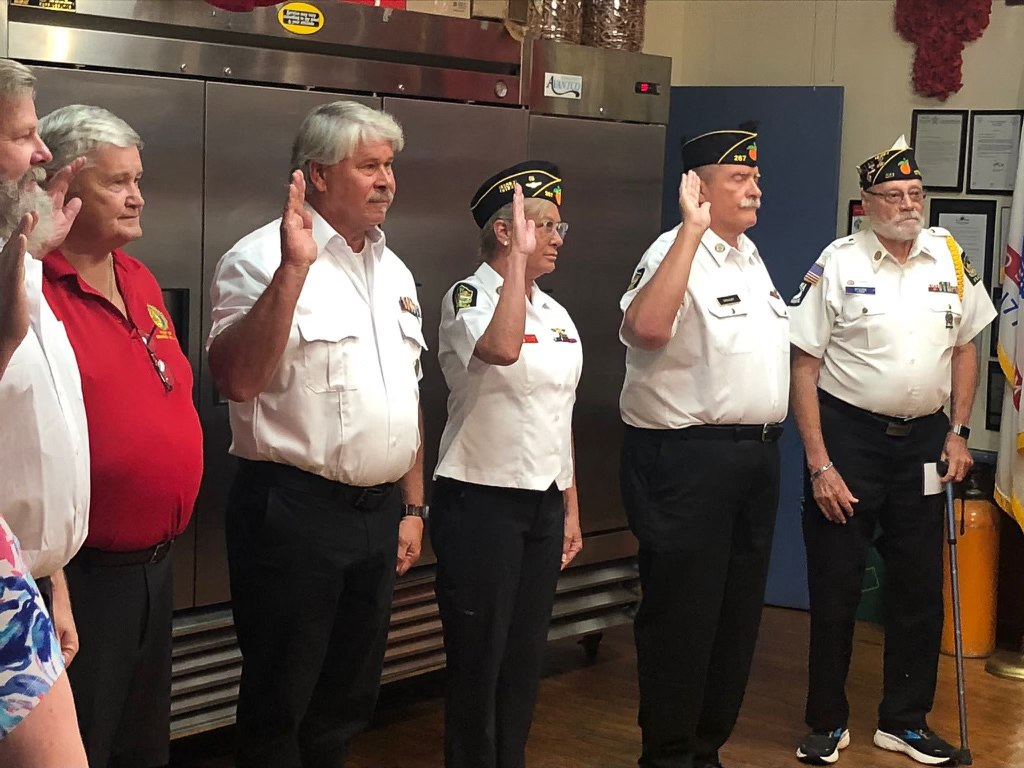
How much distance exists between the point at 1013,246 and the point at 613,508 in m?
1.74

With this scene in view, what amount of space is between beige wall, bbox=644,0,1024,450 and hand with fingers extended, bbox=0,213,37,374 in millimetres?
4273

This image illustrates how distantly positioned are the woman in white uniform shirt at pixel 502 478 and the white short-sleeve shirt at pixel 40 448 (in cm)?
107

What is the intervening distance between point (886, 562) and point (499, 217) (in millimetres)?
1740

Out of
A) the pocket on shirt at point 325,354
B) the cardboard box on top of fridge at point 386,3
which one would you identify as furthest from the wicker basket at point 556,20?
the pocket on shirt at point 325,354

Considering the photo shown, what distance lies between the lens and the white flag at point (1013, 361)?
4.84 m

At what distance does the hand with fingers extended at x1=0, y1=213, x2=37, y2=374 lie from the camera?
1.69m

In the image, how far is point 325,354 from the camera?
8.62ft

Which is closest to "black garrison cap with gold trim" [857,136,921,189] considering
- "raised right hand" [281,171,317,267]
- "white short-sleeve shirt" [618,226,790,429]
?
"white short-sleeve shirt" [618,226,790,429]

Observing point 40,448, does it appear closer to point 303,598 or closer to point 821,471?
point 303,598

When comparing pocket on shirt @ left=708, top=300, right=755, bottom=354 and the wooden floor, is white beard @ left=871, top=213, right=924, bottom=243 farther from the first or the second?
the wooden floor

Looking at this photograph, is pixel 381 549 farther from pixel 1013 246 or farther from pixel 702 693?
pixel 1013 246

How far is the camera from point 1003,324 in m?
4.89

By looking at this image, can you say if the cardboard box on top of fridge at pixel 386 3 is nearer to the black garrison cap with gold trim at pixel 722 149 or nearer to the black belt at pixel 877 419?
the black garrison cap with gold trim at pixel 722 149

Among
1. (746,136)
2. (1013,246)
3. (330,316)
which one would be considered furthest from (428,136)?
(1013,246)
